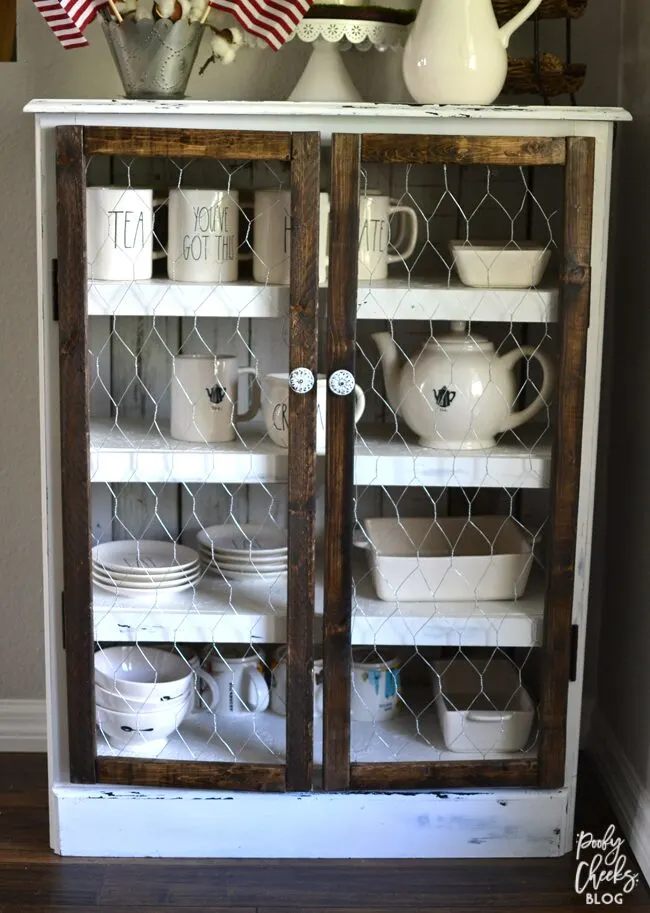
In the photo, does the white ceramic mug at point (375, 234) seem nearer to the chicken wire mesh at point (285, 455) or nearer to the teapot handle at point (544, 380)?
the chicken wire mesh at point (285, 455)

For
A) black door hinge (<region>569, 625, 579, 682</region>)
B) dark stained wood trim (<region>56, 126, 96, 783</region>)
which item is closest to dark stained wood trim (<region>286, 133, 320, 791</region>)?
dark stained wood trim (<region>56, 126, 96, 783</region>)

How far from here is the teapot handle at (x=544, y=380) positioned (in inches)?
75.2

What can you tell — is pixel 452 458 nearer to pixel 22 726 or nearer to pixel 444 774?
pixel 444 774

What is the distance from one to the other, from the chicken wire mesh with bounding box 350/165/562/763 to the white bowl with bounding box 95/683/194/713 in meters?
0.31

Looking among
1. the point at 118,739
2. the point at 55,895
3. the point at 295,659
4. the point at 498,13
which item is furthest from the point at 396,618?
the point at 498,13

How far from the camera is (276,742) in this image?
2.06m

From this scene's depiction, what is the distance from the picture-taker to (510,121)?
1.81 m

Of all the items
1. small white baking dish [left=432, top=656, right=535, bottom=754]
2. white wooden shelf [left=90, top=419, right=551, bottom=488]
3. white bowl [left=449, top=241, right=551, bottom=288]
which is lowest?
small white baking dish [left=432, top=656, right=535, bottom=754]

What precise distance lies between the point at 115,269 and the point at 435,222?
0.61m

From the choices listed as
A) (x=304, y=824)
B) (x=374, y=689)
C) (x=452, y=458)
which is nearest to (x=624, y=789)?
(x=374, y=689)

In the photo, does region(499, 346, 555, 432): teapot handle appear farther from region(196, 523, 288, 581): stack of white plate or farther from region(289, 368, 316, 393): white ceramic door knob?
region(196, 523, 288, 581): stack of white plate

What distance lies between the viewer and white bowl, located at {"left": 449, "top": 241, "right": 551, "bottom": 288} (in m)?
1.89

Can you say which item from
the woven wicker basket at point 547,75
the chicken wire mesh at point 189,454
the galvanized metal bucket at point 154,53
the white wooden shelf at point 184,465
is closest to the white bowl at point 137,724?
the chicken wire mesh at point 189,454

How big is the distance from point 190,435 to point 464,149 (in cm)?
63
